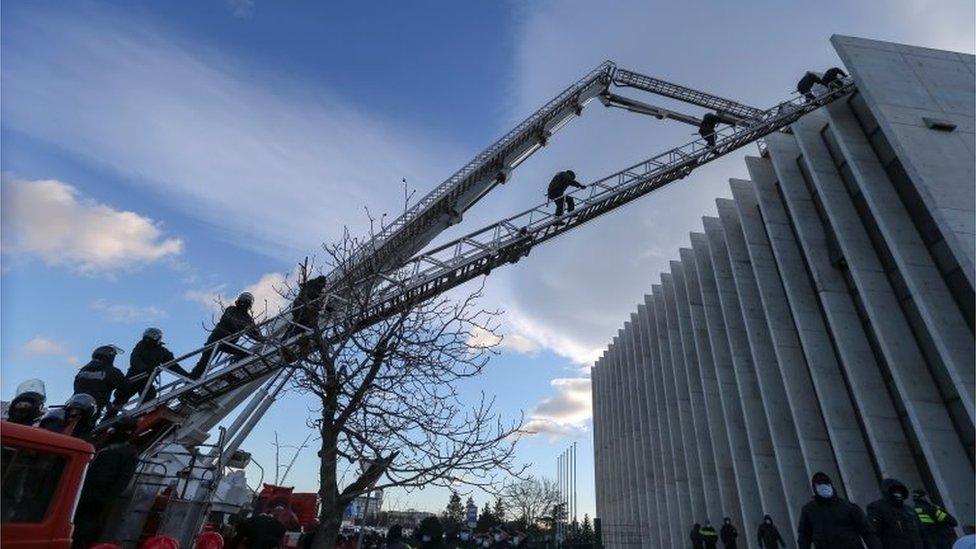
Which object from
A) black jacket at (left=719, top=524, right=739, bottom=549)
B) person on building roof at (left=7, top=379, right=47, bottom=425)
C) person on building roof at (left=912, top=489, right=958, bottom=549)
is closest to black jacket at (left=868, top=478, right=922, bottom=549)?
person on building roof at (left=912, top=489, right=958, bottom=549)

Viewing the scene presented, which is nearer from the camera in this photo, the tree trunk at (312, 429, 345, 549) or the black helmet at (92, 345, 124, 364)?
the tree trunk at (312, 429, 345, 549)

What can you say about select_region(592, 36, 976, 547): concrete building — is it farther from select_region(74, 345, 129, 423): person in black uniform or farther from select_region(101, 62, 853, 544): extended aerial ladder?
select_region(74, 345, 129, 423): person in black uniform

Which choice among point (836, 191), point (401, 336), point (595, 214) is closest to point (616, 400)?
point (836, 191)

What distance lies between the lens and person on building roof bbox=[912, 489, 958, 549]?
6957 mm

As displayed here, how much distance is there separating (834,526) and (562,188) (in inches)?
343

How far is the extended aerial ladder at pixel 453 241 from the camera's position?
332 inches

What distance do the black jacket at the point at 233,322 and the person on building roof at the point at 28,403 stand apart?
3028 millimetres

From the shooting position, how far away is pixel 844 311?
1523 cm

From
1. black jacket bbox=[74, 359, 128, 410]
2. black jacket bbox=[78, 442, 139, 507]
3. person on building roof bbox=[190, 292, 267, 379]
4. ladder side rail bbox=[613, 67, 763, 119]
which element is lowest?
black jacket bbox=[78, 442, 139, 507]

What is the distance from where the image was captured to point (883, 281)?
46.3 feet

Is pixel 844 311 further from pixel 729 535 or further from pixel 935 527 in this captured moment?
pixel 935 527

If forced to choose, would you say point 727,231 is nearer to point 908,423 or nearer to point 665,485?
point 908,423

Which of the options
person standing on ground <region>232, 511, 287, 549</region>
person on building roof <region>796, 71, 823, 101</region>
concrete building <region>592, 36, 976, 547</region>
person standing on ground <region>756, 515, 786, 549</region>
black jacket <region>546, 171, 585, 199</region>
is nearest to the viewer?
person standing on ground <region>232, 511, 287, 549</region>

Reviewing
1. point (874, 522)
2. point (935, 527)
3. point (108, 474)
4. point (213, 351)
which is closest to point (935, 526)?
point (935, 527)
